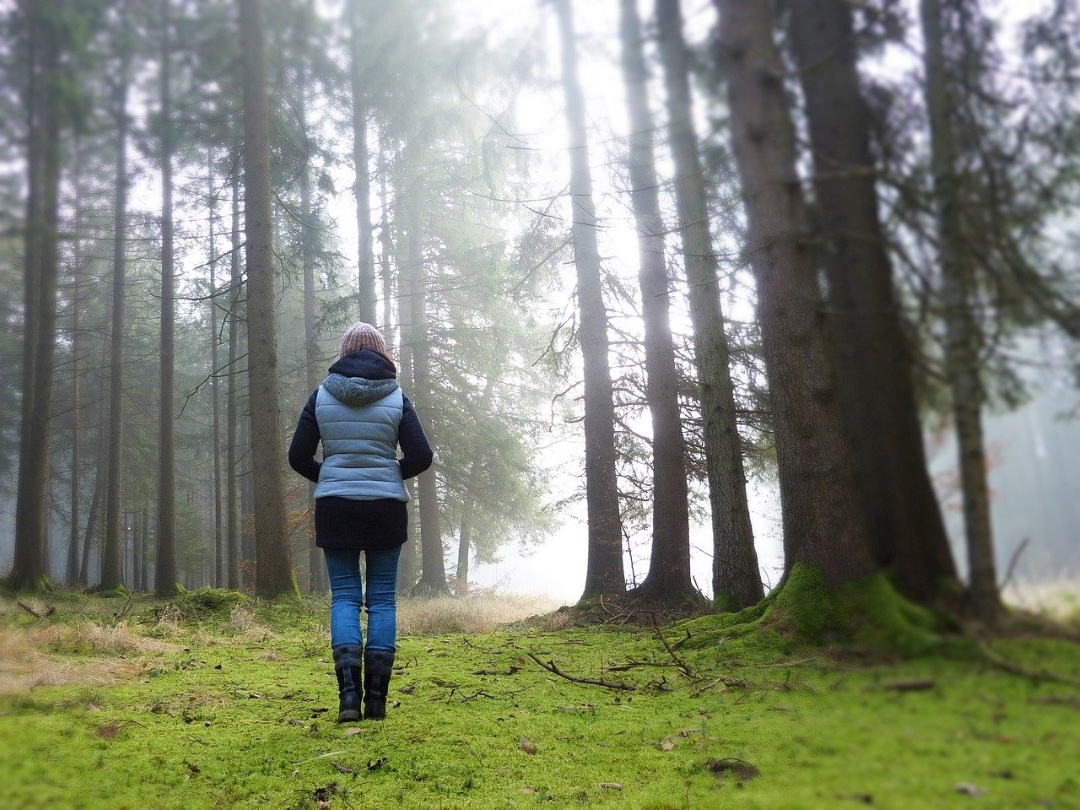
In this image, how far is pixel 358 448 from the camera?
3.96 meters

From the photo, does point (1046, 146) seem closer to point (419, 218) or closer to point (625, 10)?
point (625, 10)

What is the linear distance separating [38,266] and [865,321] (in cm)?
220

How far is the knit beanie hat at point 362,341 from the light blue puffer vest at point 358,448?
0.28 meters

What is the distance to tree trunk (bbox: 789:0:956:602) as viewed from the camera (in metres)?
1.07

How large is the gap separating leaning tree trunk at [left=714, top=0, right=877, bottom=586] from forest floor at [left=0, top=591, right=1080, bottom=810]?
0.26 meters

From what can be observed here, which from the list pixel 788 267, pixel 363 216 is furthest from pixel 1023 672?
pixel 363 216

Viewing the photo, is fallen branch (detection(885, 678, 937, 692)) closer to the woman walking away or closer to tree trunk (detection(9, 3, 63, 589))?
tree trunk (detection(9, 3, 63, 589))

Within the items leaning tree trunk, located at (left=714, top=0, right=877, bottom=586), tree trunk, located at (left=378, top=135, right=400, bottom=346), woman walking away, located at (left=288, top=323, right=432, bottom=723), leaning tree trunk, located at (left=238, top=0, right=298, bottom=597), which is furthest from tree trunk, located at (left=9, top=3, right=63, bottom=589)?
tree trunk, located at (left=378, top=135, right=400, bottom=346)

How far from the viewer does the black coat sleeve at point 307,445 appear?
13.3 ft

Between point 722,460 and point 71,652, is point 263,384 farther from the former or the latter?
point 722,460

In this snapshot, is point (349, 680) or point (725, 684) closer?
point (725, 684)

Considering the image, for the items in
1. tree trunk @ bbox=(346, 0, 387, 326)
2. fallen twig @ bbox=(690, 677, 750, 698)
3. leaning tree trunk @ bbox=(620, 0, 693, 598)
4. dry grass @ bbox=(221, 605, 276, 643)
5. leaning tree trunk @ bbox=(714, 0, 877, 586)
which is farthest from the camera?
tree trunk @ bbox=(346, 0, 387, 326)

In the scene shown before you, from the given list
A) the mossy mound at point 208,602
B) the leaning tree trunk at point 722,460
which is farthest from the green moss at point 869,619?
the mossy mound at point 208,602

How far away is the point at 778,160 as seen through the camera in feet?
4.04
